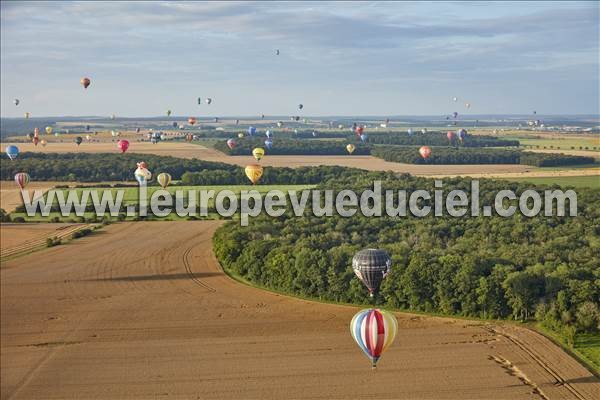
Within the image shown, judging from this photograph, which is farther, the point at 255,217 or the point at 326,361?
the point at 255,217

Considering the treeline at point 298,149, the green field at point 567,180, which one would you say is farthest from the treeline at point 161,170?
the treeline at point 298,149

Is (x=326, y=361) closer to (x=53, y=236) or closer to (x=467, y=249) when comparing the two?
(x=467, y=249)

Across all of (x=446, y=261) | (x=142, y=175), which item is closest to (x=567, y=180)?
(x=142, y=175)

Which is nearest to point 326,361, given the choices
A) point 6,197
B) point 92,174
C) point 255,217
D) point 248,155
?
point 255,217

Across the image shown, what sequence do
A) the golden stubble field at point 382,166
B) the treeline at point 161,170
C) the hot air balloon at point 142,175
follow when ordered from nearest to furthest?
the hot air balloon at point 142,175 → the treeline at point 161,170 → the golden stubble field at point 382,166

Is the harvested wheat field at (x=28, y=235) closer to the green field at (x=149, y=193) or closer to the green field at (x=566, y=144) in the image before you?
the green field at (x=149, y=193)

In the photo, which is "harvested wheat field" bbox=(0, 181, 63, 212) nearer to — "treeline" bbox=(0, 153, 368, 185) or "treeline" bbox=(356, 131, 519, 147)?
"treeline" bbox=(0, 153, 368, 185)

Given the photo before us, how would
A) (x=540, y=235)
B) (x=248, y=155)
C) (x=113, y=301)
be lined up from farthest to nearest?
1. (x=248, y=155)
2. (x=540, y=235)
3. (x=113, y=301)

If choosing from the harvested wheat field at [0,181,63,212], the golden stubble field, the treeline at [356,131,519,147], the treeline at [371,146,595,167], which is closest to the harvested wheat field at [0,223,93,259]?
the harvested wheat field at [0,181,63,212]
